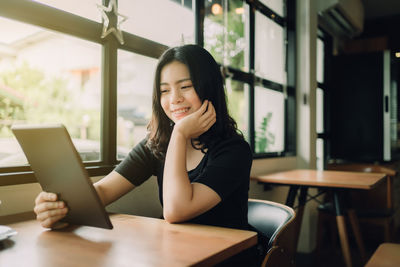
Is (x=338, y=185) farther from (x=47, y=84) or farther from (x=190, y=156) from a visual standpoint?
(x=47, y=84)

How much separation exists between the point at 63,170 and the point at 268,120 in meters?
2.92

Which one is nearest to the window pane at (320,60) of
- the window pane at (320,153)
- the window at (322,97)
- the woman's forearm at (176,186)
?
the window at (322,97)

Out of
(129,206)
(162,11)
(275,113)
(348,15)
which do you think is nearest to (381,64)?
(348,15)

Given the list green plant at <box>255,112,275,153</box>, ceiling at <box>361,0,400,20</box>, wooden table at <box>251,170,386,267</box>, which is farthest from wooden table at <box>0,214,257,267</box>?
ceiling at <box>361,0,400,20</box>

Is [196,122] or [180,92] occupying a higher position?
[180,92]

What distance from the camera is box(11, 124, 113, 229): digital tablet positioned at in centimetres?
88

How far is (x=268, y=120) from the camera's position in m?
3.65

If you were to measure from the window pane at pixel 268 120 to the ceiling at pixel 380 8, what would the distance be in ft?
8.19

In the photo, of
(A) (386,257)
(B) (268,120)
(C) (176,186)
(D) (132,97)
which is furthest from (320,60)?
(C) (176,186)

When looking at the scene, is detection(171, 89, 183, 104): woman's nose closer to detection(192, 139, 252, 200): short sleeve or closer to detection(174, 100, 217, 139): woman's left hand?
detection(174, 100, 217, 139): woman's left hand

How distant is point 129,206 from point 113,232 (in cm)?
73

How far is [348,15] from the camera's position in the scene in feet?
14.5

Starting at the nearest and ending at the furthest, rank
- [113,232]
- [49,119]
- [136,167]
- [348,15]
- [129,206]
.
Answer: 1. [113,232]
2. [136,167]
3. [49,119]
4. [129,206]
5. [348,15]

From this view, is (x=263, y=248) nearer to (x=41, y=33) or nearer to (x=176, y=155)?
(x=176, y=155)
